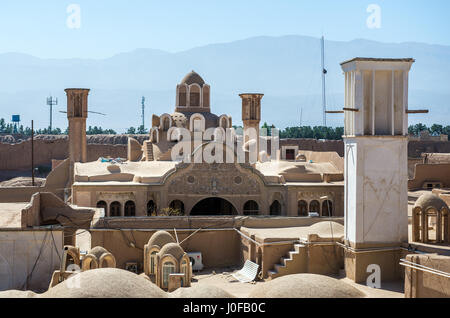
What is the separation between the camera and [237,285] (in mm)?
21984

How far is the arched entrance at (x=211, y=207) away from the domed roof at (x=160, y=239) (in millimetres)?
11568

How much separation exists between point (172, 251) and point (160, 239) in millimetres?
1841

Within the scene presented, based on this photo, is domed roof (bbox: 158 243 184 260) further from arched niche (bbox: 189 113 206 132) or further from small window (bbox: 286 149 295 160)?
small window (bbox: 286 149 295 160)

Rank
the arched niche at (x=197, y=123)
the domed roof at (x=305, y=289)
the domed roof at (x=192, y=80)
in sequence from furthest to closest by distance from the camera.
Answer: the domed roof at (x=192, y=80) → the arched niche at (x=197, y=123) → the domed roof at (x=305, y=289)

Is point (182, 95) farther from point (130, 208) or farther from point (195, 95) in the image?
point (130, 208)

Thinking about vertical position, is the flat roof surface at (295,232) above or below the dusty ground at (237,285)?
above

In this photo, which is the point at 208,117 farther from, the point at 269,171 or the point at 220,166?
the point at 220,166

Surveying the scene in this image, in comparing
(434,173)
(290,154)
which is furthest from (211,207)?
(290,154)

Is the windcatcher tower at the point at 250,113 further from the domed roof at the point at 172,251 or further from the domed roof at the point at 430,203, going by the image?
the domed roof at the point at 430,203

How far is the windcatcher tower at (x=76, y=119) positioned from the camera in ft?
132

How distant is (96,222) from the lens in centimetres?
2475

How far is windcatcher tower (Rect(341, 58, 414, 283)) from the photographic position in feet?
68.6

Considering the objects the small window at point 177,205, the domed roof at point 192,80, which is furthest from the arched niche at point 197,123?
the small window at point 177,205
